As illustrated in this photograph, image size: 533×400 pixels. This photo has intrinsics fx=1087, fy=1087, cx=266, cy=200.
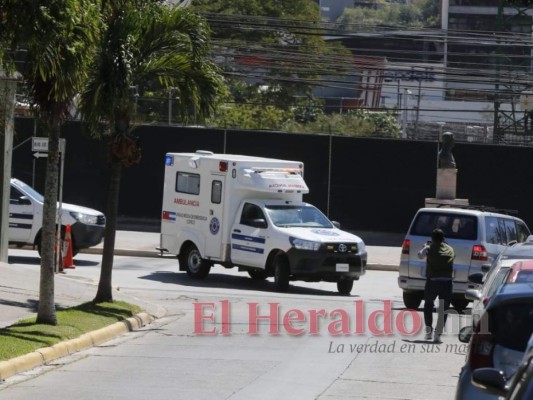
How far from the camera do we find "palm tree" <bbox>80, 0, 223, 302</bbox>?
56.3 feet

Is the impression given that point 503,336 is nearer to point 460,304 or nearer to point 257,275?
point 460,304

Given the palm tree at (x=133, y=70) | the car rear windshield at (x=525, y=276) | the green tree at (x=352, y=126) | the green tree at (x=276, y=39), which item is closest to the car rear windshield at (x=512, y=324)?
the car rear windshield at (x=525, y=276)

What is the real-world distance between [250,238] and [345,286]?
2.42m

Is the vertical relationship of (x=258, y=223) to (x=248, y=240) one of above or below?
above

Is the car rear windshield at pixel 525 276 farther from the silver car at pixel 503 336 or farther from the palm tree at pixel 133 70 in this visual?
the palm tree at pixel 133 70

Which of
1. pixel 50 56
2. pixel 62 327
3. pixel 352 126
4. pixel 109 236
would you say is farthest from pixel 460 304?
pixel 352 126

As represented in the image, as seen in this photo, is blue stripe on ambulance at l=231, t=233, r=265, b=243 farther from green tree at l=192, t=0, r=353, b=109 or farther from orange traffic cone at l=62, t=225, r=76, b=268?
green tree at l=192, t=0, r=353, b=109

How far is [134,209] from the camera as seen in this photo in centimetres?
4241

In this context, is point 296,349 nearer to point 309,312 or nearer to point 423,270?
point 309,312

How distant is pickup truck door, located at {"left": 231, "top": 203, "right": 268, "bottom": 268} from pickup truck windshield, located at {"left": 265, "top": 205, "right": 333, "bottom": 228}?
300 mm

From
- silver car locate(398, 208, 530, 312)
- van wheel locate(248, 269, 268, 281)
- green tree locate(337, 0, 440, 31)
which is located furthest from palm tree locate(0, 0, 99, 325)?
green tree locate(337, 0, 440, 31)

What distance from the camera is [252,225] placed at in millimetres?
24797

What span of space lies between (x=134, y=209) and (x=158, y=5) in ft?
81.6

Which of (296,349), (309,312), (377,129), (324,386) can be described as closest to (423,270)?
(309,312)
